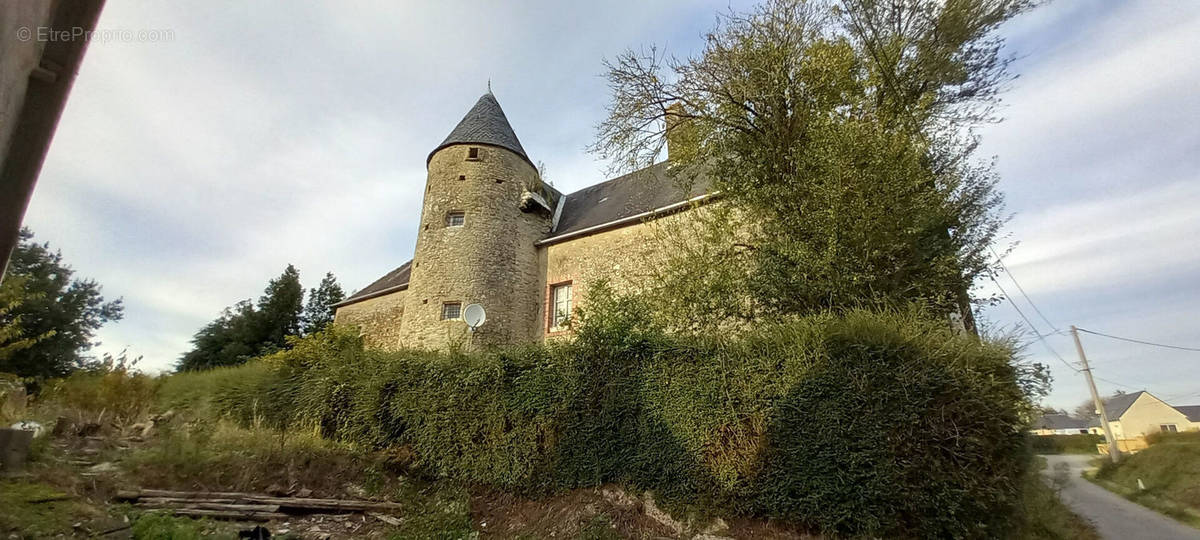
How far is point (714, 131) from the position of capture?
8172 mm

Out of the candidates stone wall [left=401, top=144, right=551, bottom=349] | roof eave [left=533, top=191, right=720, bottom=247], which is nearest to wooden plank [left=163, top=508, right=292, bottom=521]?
stone wall [left=401, top=144, right=551, bottom=349]

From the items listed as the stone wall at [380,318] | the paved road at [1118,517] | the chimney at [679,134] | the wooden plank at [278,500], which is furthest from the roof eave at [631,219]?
the wooden plank at [278,500]

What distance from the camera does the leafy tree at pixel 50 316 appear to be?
11.3 meters

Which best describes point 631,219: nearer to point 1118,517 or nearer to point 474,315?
point 474,315

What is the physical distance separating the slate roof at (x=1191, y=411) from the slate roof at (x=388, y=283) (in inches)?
1838

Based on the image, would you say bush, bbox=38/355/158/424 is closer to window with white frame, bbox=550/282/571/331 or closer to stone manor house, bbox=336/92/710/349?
stone manor house, bbox=336/92/710/349

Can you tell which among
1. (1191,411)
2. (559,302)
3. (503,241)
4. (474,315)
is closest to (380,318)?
(503,241)

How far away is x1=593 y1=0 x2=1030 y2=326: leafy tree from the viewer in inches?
247

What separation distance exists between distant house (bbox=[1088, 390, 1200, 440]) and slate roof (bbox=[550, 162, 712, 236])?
1426 inches

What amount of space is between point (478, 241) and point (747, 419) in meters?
8.48

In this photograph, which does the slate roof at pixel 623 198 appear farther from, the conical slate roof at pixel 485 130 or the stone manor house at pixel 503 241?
the conical slate roof at pixel 485 130

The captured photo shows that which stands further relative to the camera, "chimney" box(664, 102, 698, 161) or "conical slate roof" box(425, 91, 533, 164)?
"conical slate roof" box(425, 91, 533, 164)

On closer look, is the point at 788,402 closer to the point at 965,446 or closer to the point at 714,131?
the point at 965,446

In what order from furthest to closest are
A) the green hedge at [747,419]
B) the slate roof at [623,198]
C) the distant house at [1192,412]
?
1. the distant house at [1192,412]
2. the slate roof at [623,198]
3. the green hedge at [747,419]
